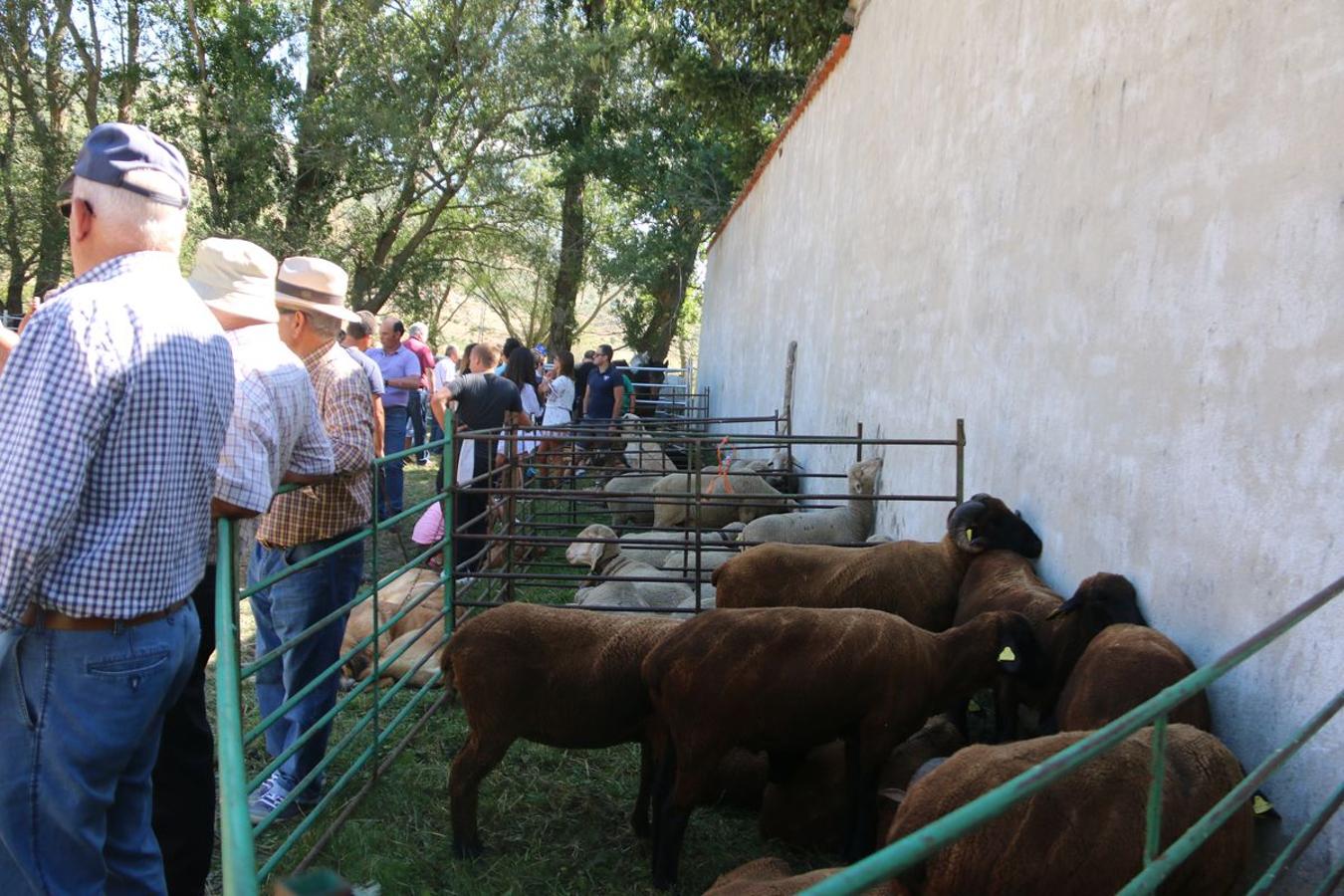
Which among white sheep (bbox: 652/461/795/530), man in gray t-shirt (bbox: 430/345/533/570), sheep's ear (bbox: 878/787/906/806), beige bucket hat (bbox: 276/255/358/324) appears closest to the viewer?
sheep's ear (bbox: 878/787/906/806)

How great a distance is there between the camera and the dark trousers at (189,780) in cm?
312

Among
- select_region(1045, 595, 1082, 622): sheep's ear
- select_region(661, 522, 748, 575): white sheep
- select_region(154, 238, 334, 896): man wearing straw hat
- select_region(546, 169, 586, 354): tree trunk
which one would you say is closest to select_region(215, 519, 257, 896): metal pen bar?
select_region(154, 238, 334, 896): man wearing straw hat

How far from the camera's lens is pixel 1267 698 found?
3426 millimetres

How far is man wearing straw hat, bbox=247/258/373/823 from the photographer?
4.12 m

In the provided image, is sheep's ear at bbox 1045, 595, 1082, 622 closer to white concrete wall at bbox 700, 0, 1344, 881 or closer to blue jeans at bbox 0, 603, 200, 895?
white concrete wall at bbox 700, 0, 1344, 881

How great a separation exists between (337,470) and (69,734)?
1993mm

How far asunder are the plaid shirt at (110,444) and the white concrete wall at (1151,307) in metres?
3.15

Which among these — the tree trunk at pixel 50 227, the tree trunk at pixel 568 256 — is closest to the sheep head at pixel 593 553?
the tree trunk at pixel 50 227

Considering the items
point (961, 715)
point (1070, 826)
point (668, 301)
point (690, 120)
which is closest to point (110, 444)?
point (1070, 826)

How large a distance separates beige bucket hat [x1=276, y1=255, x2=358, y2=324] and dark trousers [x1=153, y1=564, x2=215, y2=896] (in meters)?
1.40

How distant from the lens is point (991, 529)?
18.4ft

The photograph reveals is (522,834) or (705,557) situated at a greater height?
(705,557)

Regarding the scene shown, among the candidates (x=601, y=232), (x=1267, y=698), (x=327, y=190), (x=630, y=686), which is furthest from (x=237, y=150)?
(x=1267, y=698)

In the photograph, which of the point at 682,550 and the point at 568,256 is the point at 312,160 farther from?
the point at 682,550
